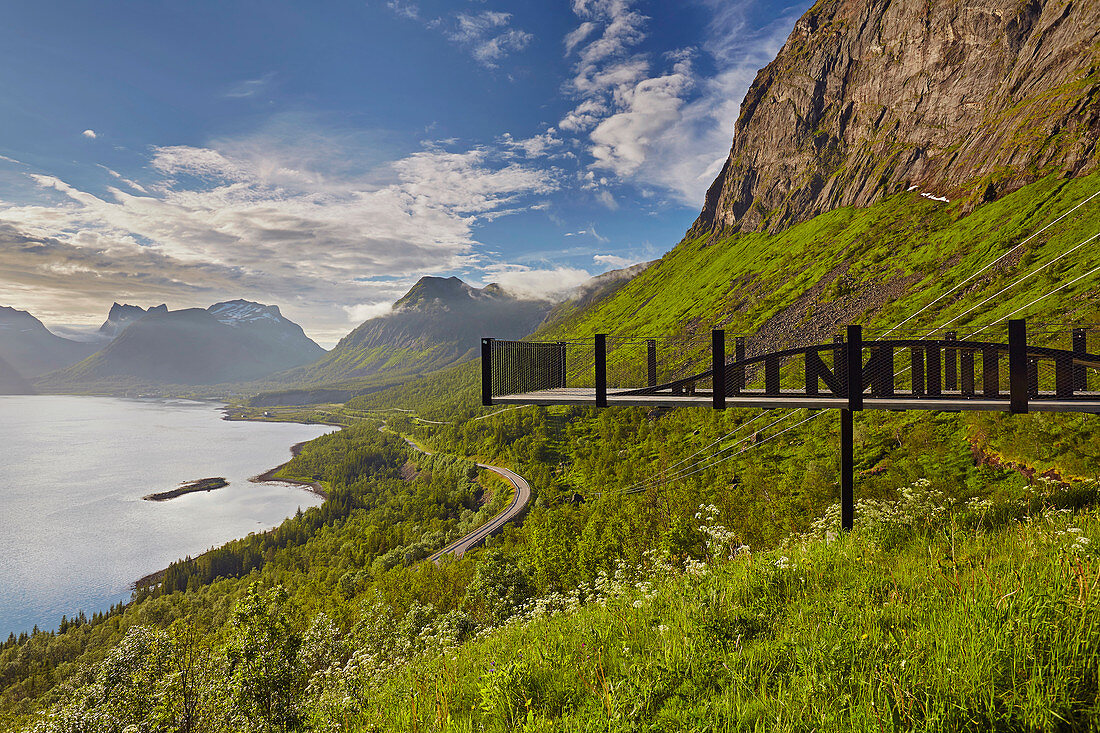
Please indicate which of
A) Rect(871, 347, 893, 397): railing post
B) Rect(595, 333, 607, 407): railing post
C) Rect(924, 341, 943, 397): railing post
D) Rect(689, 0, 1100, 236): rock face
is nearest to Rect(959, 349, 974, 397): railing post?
Rect(924, 341, 943, 397): railing post

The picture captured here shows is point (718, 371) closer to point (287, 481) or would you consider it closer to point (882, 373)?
point (882, 373)

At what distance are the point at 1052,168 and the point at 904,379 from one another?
6518cm

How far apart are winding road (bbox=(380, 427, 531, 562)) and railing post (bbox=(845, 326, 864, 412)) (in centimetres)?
7837

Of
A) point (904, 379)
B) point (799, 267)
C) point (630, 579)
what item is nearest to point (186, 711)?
point (630, 579)

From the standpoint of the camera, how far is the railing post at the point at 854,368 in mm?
11023

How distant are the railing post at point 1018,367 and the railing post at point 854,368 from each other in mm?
2856

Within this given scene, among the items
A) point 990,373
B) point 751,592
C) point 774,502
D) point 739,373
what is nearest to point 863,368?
point 739,373

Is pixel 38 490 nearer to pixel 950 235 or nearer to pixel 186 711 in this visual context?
pixel 186 711

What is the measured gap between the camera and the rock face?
8025 cm

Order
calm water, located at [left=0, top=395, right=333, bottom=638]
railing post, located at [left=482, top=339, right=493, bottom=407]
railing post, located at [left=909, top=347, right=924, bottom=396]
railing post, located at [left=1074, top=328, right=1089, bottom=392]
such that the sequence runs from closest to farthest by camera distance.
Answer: railing post, located at [left=909, top=347, right=924, bottom=396]
railing post, located at [left=1074, top=328, right=1089, bottom=392]
railing post, located at [left=482, top=339, right=493, bottom=407]
calm water, located at [left=0, top=395, right=333, bottom=638]

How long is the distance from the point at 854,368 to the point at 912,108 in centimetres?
15290

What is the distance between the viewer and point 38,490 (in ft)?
586

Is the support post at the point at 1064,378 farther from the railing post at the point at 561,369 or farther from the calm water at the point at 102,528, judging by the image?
the calm water at the point at 102,528

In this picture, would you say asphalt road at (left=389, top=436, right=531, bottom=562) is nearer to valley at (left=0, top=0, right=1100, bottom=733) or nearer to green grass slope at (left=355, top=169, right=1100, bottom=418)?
valley at (left=0, top=0, right=1100, bottom=733)
